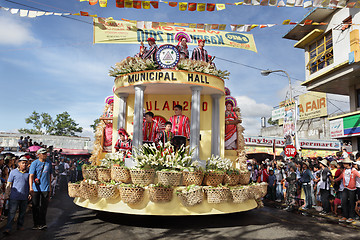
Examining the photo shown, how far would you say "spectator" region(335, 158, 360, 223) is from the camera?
323 inches

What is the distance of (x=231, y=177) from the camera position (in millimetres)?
7727

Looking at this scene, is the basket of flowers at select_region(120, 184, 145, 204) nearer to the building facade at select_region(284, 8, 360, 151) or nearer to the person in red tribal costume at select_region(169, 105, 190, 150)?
the person in red tribal costume at select_region(169, 105, 190, 150)

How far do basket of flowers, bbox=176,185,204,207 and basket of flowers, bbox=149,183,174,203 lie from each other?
0.27 meters

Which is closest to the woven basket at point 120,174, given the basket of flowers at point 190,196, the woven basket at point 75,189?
the woven basket at point 75,189

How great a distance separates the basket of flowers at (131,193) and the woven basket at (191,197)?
0.97 metres

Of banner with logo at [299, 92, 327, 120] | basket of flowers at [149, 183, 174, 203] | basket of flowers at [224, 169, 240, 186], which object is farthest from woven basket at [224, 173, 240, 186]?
banner with logo at [299, 92, 327, 120]

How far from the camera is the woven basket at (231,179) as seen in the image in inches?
303

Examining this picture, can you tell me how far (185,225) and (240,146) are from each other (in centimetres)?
430

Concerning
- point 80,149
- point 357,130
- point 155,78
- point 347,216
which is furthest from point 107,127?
point 80,149

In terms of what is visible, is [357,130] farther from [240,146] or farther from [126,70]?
[126,70]

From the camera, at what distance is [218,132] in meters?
9.73

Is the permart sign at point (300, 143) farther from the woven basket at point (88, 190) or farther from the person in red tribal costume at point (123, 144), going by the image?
the woven basket at point (88, 190)

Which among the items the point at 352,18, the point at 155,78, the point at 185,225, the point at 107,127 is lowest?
the point at 185,225

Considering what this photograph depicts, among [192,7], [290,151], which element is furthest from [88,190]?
[290,151]
